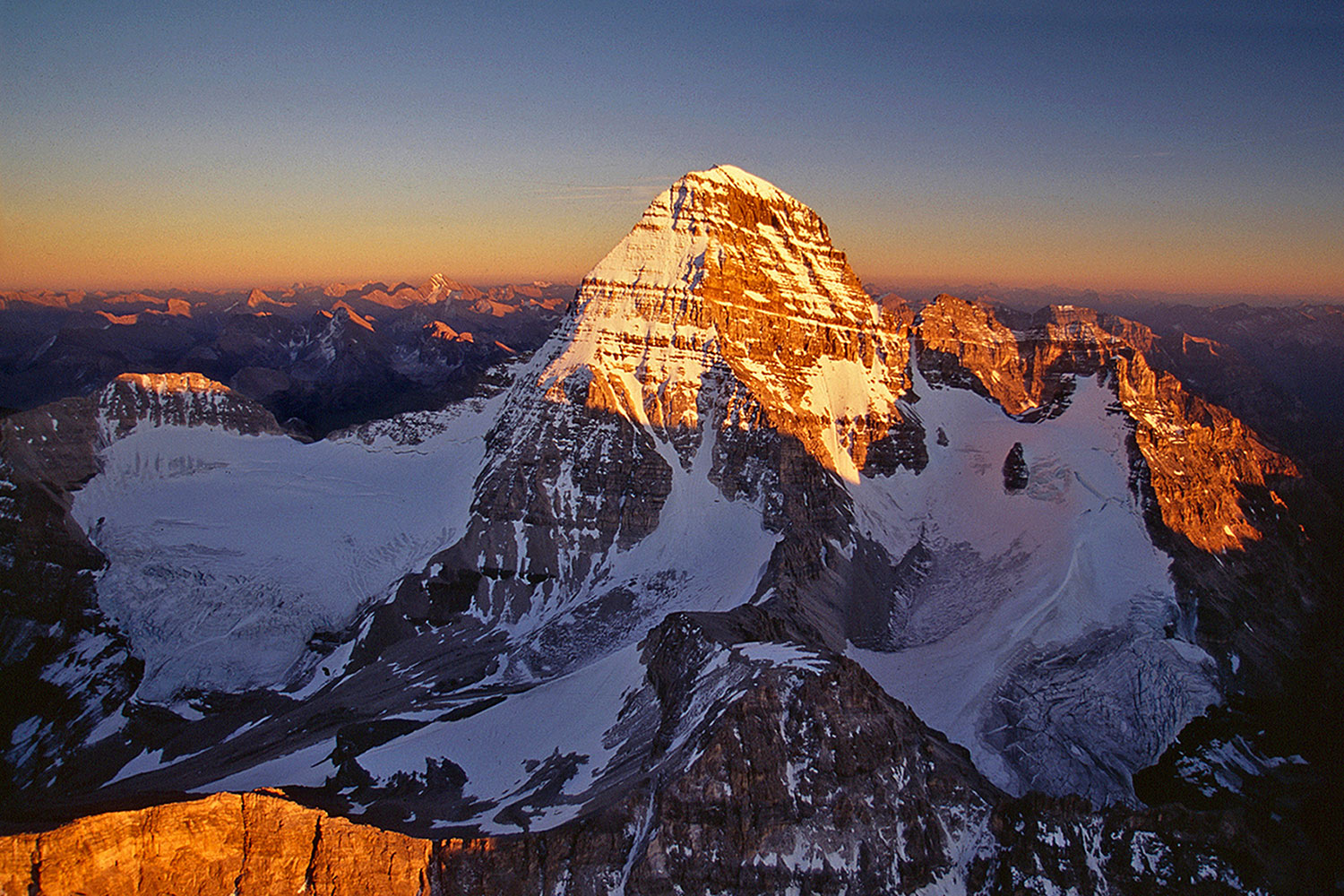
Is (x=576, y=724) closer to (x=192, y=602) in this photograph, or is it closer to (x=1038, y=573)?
(x=192, y=602)

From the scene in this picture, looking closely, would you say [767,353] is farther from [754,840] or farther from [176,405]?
[754,840]

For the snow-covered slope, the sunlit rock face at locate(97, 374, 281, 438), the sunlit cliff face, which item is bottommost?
the snow-covered slope

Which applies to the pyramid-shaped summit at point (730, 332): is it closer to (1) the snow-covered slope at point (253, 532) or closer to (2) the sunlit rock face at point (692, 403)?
(2) the sunlit rock face at point (692, 403)

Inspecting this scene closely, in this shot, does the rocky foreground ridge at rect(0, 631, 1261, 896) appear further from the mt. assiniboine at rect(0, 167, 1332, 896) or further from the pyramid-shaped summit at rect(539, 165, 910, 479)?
the pyramid-shaped summit at rect(539, 165, 910, 479)

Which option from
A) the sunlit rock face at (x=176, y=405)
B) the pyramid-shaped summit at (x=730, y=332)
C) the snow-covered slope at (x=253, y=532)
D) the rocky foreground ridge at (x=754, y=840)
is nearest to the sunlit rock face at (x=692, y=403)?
the pyramid-shaped summit at (x=730, y=332)

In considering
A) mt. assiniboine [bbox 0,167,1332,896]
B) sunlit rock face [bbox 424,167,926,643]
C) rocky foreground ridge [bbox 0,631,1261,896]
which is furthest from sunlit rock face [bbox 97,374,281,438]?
rocky foreground ridge [bbox 0,631,1261,896]
